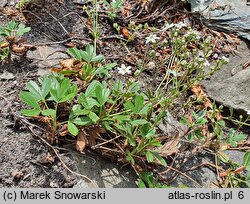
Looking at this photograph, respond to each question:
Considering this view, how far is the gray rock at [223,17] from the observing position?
3.00 metres

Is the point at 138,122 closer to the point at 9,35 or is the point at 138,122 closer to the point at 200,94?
the point at 200,94

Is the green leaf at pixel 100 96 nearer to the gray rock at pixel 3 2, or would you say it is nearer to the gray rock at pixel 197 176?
the gray rock at pixel 197 176

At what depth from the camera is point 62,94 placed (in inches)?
76.5

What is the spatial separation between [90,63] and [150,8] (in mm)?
853

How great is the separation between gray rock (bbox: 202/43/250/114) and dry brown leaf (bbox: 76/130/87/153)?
992 millimetres

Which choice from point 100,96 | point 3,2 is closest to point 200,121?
point 100,96

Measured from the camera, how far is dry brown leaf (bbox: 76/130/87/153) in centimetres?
198

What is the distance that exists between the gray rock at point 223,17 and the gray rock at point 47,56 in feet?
3.74

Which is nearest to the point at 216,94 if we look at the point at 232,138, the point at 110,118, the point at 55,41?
the point at 232,138

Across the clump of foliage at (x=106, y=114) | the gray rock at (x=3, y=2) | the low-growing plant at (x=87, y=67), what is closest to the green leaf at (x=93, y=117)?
the clump of foliage at (x=106, y=114)

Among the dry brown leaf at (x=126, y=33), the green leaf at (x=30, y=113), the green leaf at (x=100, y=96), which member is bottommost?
the green leaf at (x=30, y=113)

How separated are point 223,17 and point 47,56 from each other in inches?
55.3

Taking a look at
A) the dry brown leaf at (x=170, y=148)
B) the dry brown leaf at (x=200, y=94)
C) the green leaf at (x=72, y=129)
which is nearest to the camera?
the green leaf at (x=72, y=129)

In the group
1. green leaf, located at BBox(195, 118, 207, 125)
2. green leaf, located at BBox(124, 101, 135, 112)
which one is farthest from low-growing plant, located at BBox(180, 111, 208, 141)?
green leaf, located at BBox(124, 101, 135, 112)
